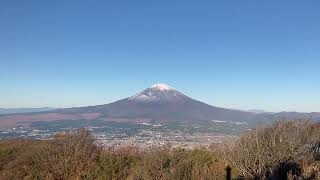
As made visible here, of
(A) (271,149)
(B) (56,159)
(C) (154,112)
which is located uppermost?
(C) (154,112)

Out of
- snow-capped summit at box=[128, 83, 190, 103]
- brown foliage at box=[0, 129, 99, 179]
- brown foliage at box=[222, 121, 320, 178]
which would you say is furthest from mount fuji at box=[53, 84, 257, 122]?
brown foliage at box=[222, 121, 320, 178]

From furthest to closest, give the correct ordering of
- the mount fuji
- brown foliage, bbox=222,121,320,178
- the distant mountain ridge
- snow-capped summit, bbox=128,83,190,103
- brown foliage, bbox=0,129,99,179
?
1. snow-capped summit, bbox=128,83,190,103
2. the mount fuji
3. the distant mountain ridge
4. brown foliage, bbox=0,129,99,179
5. brown foliage, bbox=222,121,320,178

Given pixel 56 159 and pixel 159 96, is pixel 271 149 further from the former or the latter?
pixel 159 96

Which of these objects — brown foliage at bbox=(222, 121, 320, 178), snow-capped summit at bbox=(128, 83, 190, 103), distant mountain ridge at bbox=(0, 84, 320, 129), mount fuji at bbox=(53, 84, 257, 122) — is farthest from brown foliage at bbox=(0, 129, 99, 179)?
snow-capped summit at bbox=(128, 83, 190, 103)

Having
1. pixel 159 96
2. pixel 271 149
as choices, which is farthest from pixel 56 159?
pixel 159 96

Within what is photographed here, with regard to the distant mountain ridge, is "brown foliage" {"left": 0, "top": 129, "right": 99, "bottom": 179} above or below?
below

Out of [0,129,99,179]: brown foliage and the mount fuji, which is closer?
[0,129,99,179]: brown foliage

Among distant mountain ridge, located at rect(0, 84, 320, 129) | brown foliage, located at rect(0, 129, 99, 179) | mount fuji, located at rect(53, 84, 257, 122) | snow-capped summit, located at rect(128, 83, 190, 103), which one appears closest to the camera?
brown foliage, located at rect(0, 129, 99, 179)

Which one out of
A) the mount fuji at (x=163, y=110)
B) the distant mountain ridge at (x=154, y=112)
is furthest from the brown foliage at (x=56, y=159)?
the mount fuji at (x=163, y=110)

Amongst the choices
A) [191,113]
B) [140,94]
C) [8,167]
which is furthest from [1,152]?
[140,94]

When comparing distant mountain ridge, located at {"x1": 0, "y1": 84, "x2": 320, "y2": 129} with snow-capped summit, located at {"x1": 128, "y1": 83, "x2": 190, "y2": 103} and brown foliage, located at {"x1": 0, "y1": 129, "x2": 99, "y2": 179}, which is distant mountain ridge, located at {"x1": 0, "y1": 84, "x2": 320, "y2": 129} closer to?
snow-capped summit, located at {"x1": 128, "y1": 83, "x2": 190, "y2": 103}
